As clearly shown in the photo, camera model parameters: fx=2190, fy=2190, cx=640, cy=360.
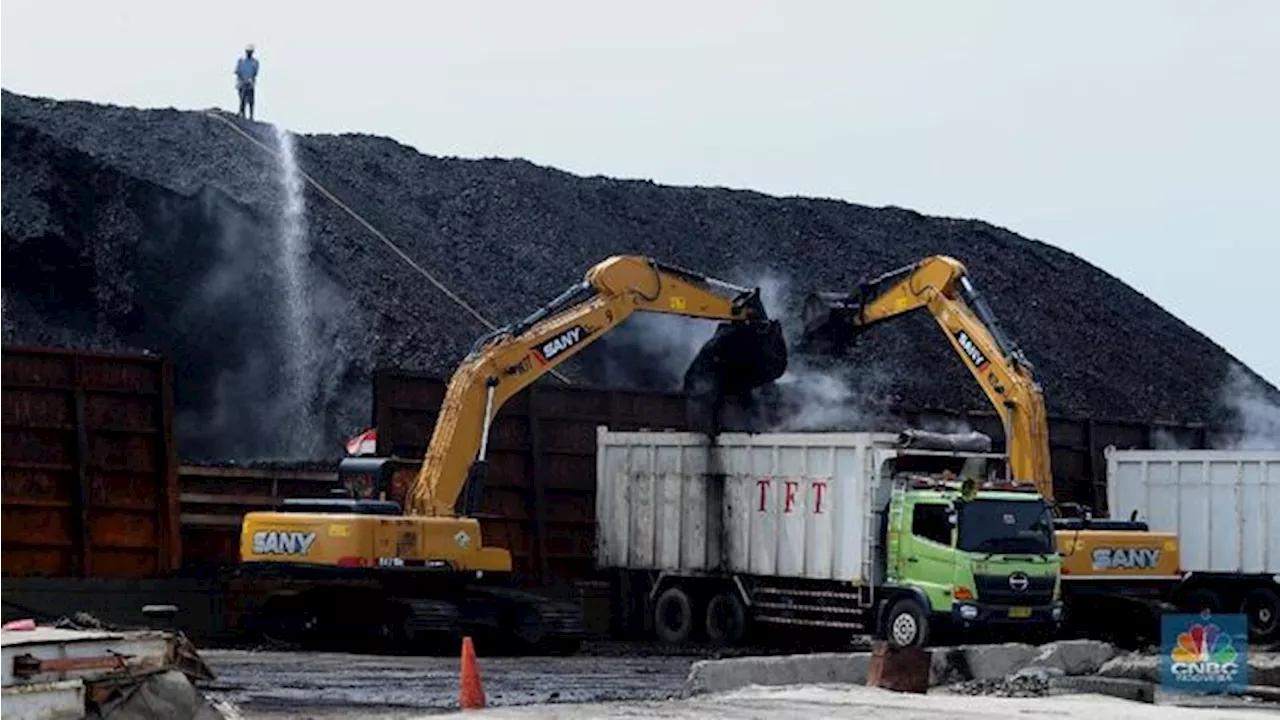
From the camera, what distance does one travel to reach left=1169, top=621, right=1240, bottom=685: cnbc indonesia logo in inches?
834

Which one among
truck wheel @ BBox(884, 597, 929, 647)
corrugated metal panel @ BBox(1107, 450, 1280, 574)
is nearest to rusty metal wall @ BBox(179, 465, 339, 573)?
truck wheel @ BBox(884, 597, 929, 647)

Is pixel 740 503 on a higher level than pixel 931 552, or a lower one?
higher

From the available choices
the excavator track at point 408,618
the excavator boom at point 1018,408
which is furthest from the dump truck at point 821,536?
the excavator track at point 408,618

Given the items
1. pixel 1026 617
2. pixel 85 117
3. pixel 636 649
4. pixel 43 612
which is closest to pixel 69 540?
pixel 43 612

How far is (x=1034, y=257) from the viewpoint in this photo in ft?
201

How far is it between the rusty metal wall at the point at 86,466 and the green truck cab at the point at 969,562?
30.6 feet

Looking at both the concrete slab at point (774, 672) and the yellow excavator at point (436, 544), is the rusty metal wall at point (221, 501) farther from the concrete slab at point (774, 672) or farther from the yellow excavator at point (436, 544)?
the concrete slab at point (774, 672)

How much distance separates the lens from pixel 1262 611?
3106 centimetres

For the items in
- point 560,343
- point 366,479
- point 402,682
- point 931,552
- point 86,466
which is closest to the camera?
point 402,682

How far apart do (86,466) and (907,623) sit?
10506 mm

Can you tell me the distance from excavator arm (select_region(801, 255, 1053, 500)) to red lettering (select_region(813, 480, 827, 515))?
275cm

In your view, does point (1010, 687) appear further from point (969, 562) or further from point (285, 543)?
point (285, 543)

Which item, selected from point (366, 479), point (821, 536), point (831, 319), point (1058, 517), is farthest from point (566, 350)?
point (1058, 517)

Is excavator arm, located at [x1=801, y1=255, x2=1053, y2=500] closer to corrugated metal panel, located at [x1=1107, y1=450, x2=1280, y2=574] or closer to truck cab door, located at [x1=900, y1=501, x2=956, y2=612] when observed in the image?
truck cab door, located at [x1=900, y1=501, x2=956, y2=612]
